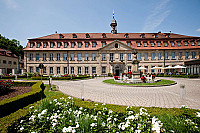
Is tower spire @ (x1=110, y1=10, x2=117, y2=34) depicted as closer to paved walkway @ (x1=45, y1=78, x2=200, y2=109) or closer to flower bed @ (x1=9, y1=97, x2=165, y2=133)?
paved walkway @ (x1=45, y1=78, x2=200, y2=109)

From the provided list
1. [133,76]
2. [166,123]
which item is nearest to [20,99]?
[166,123]

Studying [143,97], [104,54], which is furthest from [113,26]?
[143,97]

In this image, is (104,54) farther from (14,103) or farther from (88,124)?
(88,124)

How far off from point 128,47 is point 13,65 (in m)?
47.4

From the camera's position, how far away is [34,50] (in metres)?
31.7

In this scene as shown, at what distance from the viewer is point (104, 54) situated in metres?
32.6

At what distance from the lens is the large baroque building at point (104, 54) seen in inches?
1265

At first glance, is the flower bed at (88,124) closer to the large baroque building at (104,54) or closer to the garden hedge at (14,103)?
the garden hedge at (14,103)

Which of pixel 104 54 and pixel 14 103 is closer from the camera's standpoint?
pixel 14 103

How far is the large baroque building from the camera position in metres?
32.1

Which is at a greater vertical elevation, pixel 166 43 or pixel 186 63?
pixel 166 43

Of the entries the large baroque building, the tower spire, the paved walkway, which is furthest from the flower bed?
the tower spire

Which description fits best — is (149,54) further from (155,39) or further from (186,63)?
(186,63)

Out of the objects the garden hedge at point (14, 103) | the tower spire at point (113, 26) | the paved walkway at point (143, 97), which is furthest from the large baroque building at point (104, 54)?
the garden hedge at point (14, 103)
